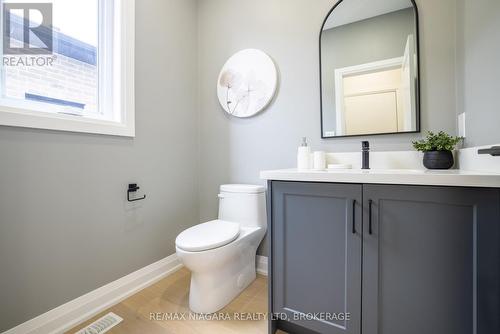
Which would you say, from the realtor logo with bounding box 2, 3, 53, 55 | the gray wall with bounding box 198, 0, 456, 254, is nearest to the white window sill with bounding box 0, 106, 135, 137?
the realtor logo with bounding box 2, 3, 53, 55

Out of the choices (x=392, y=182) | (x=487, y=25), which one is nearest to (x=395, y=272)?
(x=392, y=182)

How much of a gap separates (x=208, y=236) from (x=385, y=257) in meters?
0.91

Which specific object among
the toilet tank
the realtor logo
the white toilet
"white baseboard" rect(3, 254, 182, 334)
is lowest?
"white baseboard" rect(3, 254, 182, 334)

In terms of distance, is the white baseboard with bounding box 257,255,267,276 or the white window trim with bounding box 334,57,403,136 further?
the white baseboard with bounding box 257,255,267,276

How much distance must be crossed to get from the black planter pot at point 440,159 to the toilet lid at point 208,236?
1163mm

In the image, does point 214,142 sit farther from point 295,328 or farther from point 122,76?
point 295,328

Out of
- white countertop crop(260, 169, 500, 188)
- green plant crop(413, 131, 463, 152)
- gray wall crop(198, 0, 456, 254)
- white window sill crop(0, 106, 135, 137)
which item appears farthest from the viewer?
gray wall crop(198, 0, 456, 254)

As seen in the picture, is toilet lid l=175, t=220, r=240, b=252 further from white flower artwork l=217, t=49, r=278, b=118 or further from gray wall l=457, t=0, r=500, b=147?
gray wall l=457, t=0, r=500, b=147

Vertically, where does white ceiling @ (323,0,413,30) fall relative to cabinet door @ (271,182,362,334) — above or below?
above

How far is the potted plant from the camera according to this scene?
1191 millimetres

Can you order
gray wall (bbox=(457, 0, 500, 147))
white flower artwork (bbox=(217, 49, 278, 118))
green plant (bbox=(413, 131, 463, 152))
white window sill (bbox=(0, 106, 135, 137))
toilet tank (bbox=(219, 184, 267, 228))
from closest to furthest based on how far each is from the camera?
gray wall (bbox=(457, 0, 500, 147)) < white window sill (bbox=(0, 106, 135, 137)) < green plant (bbox=(413, 131, 463, 152)) < toilet tank (bbox=(219, 184, 267, 228)) < white flower artwork (bbox=(217, 49, 278, 118))

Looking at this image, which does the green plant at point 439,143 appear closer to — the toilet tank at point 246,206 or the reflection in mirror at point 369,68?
the reflection in mirror at point 369,68

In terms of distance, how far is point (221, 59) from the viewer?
2.03m

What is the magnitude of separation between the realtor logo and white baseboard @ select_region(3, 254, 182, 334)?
1.37 meters
